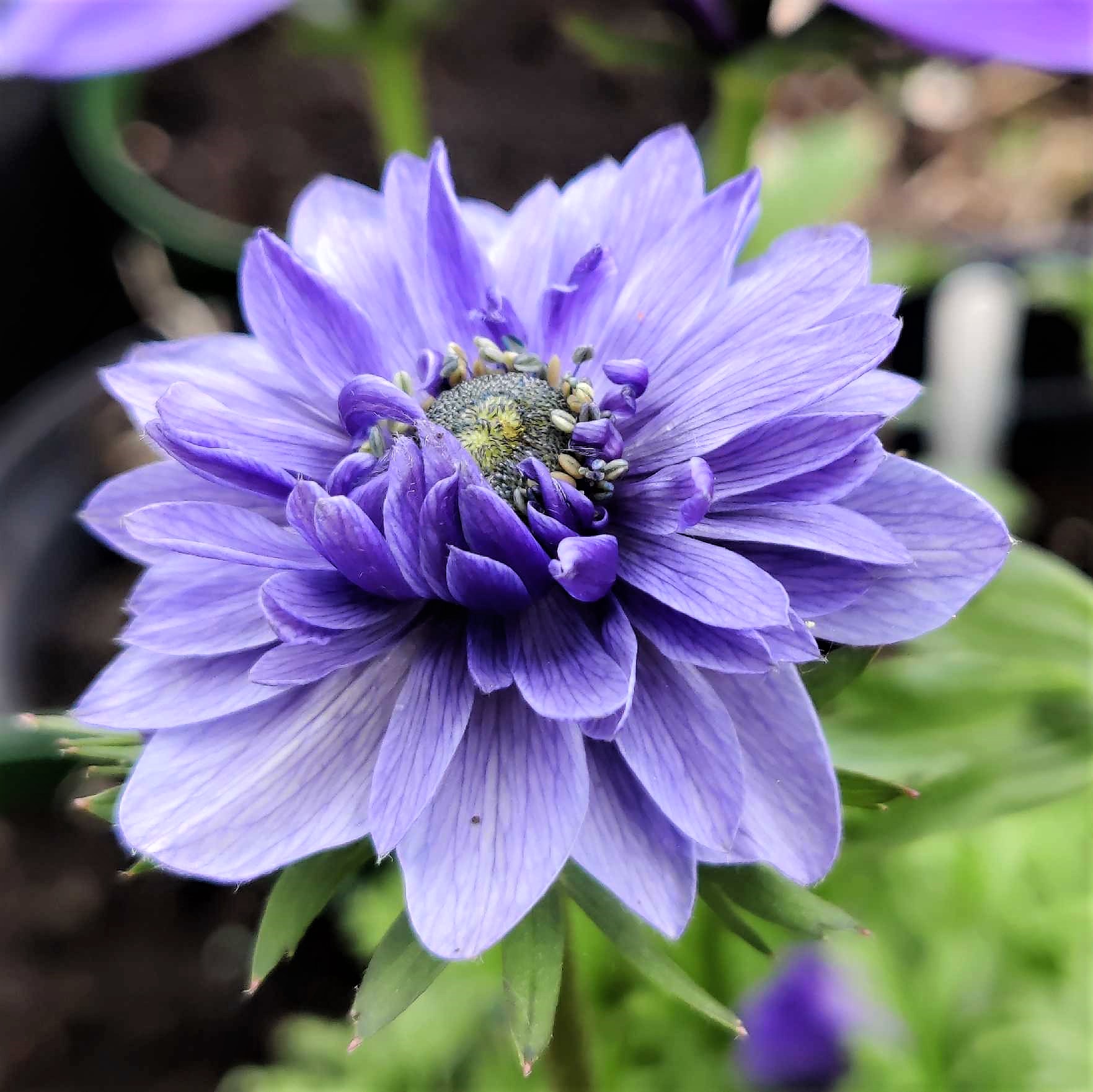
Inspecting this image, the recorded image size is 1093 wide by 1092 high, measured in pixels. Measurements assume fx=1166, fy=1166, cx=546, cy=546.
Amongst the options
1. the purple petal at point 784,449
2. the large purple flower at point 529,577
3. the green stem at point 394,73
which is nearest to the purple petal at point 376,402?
the large purple flower at point 529,577

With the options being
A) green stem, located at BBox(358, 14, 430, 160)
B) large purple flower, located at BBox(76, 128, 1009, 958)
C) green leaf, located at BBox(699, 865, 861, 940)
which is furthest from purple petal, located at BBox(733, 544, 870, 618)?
green stem, located at BBox(358, 14, 430, 160)

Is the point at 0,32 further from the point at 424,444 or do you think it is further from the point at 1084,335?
the point at 1084,335

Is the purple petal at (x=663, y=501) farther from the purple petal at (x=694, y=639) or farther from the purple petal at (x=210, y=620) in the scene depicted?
the purple petal at (x=210, y=620)

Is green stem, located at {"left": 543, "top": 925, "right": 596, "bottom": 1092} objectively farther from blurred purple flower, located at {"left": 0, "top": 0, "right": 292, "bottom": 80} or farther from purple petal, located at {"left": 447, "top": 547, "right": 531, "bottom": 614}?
blurred purple flower, located at {"left": 0, "top": 0, "right": 292, "bottom": 80}

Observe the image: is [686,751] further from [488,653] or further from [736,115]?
[736,115]

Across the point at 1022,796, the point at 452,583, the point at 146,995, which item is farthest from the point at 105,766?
the point at 146,995

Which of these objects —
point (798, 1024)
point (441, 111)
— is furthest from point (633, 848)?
point (441, 111)

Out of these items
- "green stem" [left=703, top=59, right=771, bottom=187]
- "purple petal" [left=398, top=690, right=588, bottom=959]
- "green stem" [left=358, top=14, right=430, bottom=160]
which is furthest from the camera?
"green stem" [left=358, top=14, right=430, bottom=160]
